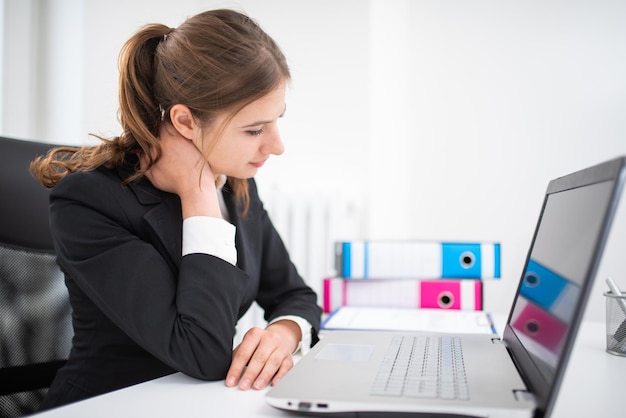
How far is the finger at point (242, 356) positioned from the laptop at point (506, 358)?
0.08m

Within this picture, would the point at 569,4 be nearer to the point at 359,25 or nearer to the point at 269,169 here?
the point at 359,25

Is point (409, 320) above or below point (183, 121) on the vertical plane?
below

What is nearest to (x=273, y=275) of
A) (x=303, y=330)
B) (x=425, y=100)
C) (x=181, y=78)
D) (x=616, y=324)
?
(x=303, y=330)

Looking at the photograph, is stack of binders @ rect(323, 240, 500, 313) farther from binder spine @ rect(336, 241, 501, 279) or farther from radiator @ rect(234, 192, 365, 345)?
radiator @ rect(234, 192, 365, 345)

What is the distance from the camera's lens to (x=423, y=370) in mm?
608

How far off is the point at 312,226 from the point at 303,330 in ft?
3.35

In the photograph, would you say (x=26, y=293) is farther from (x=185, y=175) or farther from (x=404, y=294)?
(x=404, y=294)

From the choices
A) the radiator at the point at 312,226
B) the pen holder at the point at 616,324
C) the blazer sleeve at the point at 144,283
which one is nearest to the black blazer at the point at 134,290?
the blazer sleeve at the point at 144,283

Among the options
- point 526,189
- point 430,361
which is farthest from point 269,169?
point 430,361

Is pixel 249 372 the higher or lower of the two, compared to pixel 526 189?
lower

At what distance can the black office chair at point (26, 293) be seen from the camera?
0.92m

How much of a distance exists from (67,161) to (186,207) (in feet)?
0.88

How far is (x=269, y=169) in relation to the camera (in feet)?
6.75

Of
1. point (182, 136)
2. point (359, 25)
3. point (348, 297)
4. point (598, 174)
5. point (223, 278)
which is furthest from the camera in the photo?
point (359, 25)
